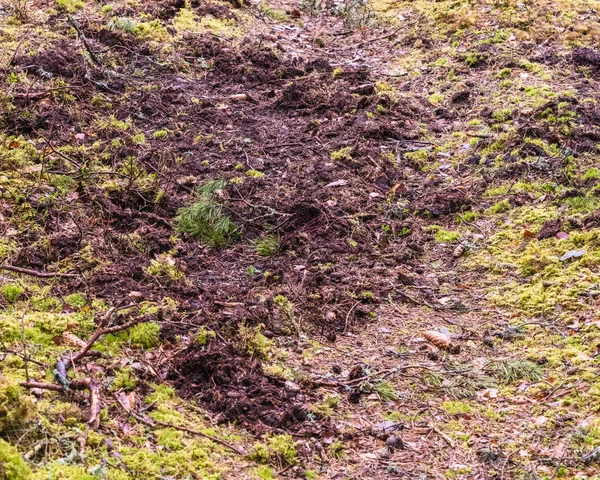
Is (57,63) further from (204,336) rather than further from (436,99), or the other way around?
(204,336)

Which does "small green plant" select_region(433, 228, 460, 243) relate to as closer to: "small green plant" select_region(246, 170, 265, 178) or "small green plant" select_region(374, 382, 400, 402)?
"small green plant" select_region(246, 170, 265, 178)

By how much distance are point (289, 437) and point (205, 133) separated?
A: 4.04m

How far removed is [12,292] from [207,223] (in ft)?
5.75

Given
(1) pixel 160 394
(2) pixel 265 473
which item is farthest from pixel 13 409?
(2) pixel 265 473

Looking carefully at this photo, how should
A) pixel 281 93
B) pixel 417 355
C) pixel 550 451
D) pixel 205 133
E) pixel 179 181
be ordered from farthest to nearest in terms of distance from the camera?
1. pixel 281 93
2. pixel 205 133
3. pixel 179 181
4. pixel 417 355
5. pixel 550 451

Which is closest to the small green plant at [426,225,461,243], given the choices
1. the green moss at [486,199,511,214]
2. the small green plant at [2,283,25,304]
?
the green moss at [486,199,511,214]

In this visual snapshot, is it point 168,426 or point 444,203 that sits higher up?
point 168,426

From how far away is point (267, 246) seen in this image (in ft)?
16.3

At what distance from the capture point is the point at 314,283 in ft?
14.9

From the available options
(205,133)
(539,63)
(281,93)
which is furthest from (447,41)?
(205,133)

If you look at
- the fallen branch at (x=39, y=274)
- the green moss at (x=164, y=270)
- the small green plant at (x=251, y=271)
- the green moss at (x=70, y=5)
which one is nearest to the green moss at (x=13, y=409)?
the fallen branch at (x=39, y=274)

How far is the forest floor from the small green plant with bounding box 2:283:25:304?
18 mm

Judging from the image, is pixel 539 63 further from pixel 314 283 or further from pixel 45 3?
pixel 45 3

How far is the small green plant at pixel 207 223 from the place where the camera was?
5039 mm
